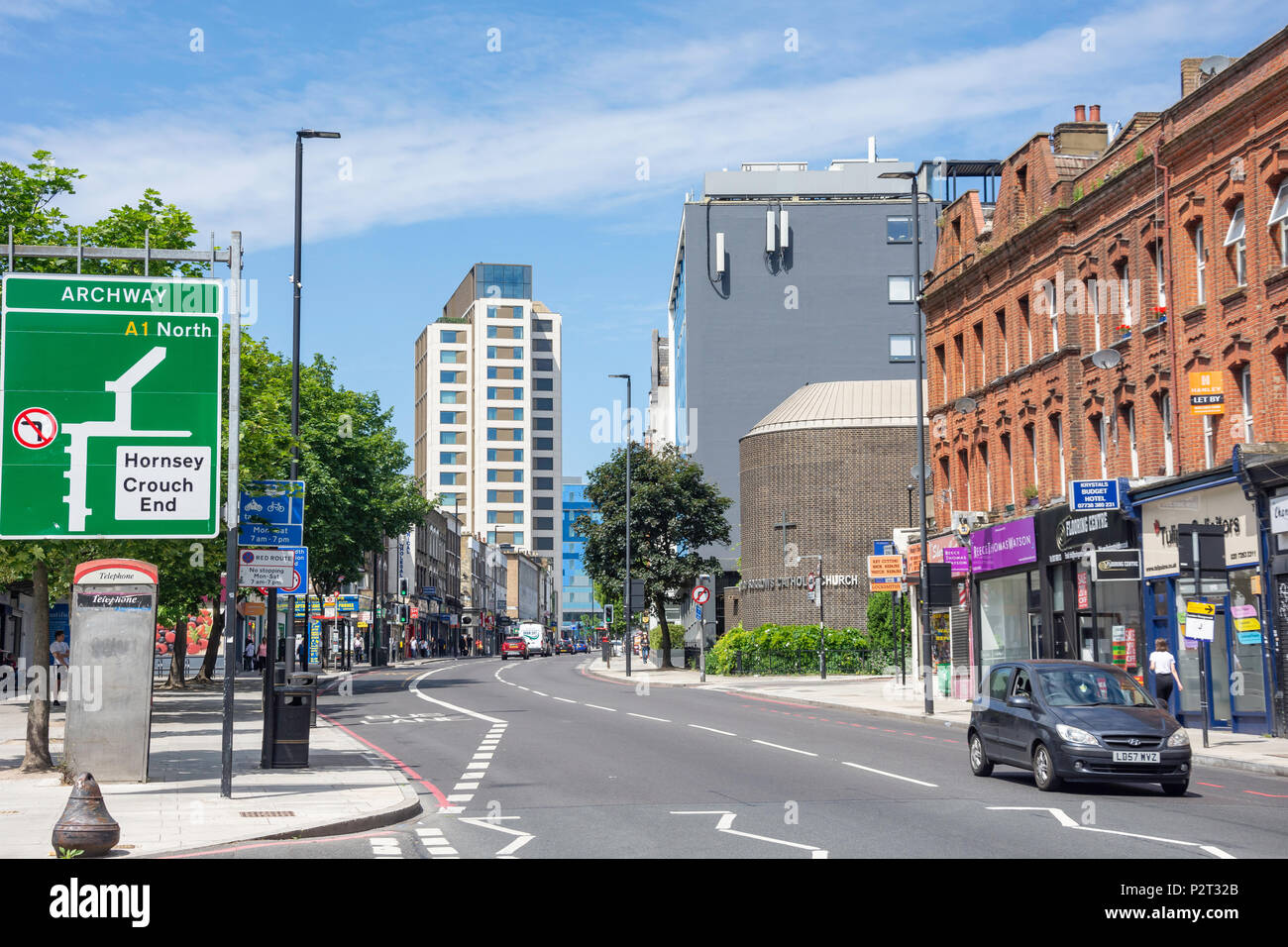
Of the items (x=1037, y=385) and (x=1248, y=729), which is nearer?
(x=1248, y=729)

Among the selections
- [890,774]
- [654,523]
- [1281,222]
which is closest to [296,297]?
[890,774]

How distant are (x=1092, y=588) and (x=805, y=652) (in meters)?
25.5

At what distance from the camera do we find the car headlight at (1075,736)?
16594mm

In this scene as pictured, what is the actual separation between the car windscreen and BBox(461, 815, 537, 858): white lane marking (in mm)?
7184

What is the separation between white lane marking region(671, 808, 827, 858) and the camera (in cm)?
1180

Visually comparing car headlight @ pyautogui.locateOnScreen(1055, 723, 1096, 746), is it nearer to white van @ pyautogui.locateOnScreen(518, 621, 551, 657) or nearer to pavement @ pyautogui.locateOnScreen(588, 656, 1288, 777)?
pavement @ pyautogui.locateOnScreen(588, 656, 1288, 777)

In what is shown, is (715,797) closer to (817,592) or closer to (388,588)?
(817,592)

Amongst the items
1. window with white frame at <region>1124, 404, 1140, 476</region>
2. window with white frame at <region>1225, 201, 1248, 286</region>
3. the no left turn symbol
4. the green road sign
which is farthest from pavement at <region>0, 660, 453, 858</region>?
window with white frame at <region>1225, 201, 1248, 286</region>

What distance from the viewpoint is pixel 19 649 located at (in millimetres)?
57375

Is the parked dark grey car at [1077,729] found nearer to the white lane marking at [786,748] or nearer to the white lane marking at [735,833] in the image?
the white lane marking at [786,748]

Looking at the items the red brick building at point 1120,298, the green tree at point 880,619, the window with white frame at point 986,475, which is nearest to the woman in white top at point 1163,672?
the red brick building at point 1120,298

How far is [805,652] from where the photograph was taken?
5734cm
